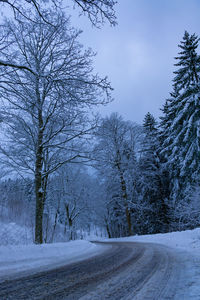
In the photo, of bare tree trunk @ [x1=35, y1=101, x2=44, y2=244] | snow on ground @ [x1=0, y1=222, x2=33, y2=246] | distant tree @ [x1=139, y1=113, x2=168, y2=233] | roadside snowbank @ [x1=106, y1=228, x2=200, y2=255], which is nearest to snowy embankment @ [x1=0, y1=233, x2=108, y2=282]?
bare tree trunk @ [x1=35, y1=101, x2=44, y2=244]

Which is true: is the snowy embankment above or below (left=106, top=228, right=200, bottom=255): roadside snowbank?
above

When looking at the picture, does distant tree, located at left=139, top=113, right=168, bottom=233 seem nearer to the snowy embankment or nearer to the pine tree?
the pine tree

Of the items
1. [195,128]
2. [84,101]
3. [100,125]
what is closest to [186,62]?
[195,128]

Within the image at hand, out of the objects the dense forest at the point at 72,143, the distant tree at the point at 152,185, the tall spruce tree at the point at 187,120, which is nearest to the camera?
the dense forest at the point at 72,143

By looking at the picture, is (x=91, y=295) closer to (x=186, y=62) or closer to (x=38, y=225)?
(x=38, y=225)

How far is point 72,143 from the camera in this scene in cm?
930

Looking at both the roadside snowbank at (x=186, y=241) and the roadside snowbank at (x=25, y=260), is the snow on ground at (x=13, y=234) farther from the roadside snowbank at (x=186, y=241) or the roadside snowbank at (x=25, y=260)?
the roadside snowbank at (x=186, y=241)

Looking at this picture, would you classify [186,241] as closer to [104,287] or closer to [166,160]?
[104,287]

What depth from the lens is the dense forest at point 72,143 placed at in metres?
5.96

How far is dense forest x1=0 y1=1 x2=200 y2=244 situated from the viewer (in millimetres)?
5961

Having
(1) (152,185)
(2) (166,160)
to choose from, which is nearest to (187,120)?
(2) (166,160)

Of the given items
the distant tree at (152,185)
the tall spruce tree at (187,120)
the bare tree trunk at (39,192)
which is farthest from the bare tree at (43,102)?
the distant tree at (152,185)

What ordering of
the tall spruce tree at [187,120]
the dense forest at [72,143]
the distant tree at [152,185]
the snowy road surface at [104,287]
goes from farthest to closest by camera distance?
the distant tree at [152,185], the tall spruce tree at [187,120], the dense forest at [72,143], the snowy road surface at [104,287]

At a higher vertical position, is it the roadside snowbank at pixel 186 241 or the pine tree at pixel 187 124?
the pine tree at pixel 187 124
